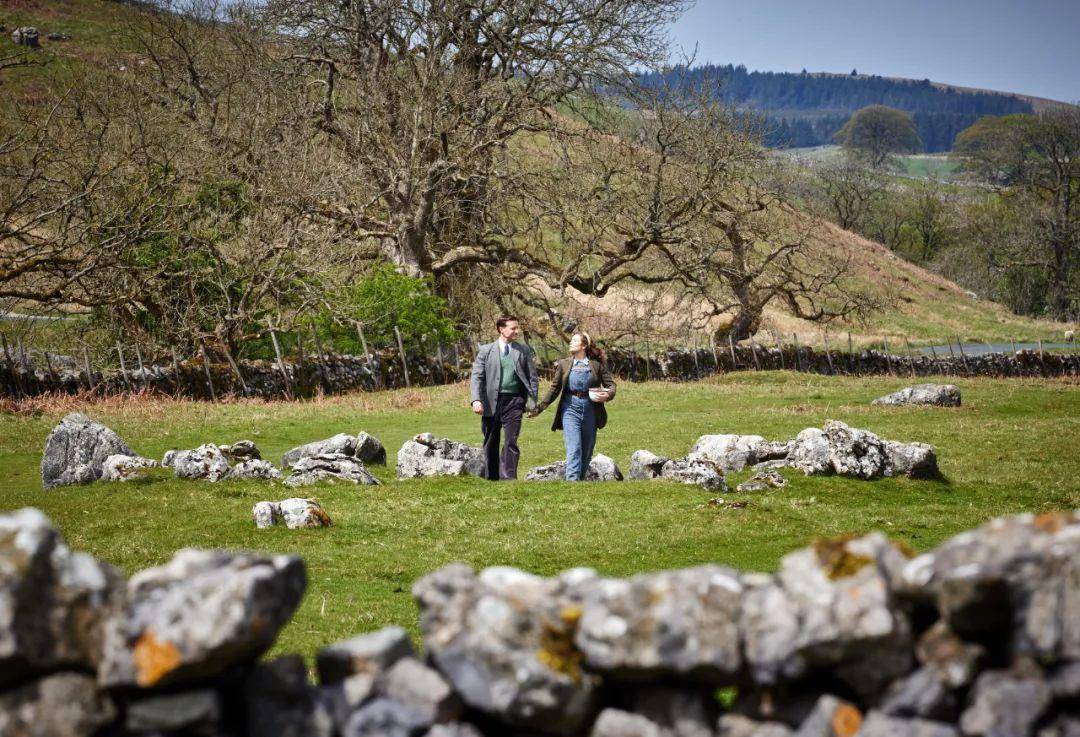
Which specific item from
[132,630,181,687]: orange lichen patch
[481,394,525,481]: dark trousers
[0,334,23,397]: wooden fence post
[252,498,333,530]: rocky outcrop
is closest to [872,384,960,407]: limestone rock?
[481,394,525,481]: dark trousers

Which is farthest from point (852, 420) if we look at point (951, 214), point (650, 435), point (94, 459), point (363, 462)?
point (951, 214)

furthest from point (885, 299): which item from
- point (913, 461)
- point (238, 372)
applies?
point (913, 461)

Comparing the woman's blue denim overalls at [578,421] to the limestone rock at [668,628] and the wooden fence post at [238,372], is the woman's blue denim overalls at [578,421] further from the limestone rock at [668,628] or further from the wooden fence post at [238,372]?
the wooden fence post at [238,372]

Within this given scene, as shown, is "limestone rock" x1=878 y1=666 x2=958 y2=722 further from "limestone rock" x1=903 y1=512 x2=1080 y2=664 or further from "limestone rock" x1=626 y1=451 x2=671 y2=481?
"limestone rock" x1=626 y1=451 x2=671 y2=481

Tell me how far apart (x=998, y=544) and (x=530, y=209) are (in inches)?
1679

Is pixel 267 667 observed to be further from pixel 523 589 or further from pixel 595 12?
pixel 595 12

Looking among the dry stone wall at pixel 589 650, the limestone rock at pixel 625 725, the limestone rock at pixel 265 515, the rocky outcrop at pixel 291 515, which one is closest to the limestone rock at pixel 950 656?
the dry stone wall at pixel 589 650

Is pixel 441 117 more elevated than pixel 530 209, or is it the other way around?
pixel 441 117

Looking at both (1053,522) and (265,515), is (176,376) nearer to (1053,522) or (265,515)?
(265,515)

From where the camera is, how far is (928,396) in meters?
29.9

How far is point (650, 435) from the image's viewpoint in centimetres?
2431

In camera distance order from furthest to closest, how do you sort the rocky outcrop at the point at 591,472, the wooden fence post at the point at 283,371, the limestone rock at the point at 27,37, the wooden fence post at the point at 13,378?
the limestone rock at the point at 27,37, the wooden fence post at the point at 283,371, the wooden fence post at the point at 13,378, the rocky outcrop at the point at 591,472

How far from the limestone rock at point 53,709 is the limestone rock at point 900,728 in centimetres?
310

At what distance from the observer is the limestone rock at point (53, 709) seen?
3914mm
